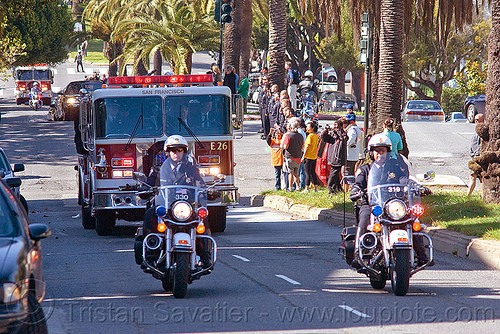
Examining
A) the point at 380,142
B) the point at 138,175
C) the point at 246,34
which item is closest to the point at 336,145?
the point at 380,142

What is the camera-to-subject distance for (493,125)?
15.0m

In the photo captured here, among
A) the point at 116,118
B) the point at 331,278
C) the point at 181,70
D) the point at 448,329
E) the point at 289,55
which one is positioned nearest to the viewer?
the point at 448,329

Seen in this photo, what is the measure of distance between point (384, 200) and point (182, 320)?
2725mm

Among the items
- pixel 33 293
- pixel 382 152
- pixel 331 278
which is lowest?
pixel 331 278

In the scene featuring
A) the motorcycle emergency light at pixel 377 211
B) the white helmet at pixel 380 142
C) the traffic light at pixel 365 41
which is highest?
the traffic light at pixel 365 41

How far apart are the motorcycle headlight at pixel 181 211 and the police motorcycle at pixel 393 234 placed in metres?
1.94

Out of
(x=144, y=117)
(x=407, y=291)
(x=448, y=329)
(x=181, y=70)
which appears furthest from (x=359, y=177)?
(x=181, y=70)

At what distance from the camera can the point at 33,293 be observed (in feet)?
21.7

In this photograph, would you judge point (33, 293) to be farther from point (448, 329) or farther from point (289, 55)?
point (289, 55)

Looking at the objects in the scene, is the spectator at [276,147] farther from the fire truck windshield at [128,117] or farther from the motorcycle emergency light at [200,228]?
the motorcycle emergency light at [200,228]

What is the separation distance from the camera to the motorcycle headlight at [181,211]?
8.98 meters

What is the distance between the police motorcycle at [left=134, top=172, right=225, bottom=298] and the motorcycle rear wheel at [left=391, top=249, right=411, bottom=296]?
1953 mm

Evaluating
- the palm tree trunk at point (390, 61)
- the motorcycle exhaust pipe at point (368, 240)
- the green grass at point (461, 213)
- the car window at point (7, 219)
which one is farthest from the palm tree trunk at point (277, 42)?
the car window at point (7, 219)

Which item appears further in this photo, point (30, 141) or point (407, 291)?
point (30, 141)
